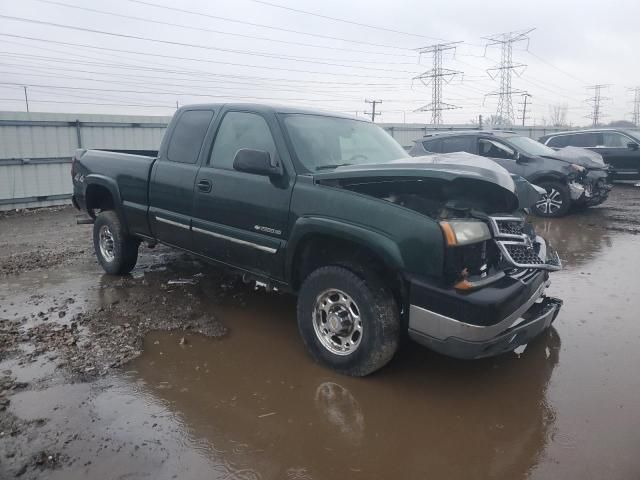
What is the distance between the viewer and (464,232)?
2.99m

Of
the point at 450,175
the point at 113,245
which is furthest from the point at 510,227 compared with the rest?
the point at 113,245

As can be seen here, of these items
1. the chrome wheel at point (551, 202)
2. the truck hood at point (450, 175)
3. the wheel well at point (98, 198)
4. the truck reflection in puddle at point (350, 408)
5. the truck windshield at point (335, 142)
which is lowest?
the truck reflection in puddle at point (350, 408)

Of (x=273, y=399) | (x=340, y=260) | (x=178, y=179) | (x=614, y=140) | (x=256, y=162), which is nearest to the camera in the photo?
(x=273, y=399)

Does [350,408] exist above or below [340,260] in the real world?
below

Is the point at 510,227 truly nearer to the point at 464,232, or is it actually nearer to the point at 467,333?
the point at 464,232

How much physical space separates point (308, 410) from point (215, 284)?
2823mm

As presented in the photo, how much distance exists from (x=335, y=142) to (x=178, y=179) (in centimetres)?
161

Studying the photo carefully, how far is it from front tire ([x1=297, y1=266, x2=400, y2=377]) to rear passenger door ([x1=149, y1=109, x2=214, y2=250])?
1.71 m

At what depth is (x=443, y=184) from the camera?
327cm

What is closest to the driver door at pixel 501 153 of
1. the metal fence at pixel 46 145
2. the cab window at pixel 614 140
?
the cab window at pixel 614 140

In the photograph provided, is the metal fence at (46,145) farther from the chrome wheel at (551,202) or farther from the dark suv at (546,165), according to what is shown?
the chrome wheel at (551,202)

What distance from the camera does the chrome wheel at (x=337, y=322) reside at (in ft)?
11.1

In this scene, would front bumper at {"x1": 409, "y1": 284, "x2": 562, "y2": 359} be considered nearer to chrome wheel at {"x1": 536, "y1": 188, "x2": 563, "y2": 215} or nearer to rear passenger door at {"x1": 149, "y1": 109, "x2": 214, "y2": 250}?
rear passenger door at {"x1": 149, "y1": 109, "x2": 214, "y2": 250}

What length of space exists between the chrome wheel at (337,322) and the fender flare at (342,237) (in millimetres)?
399
